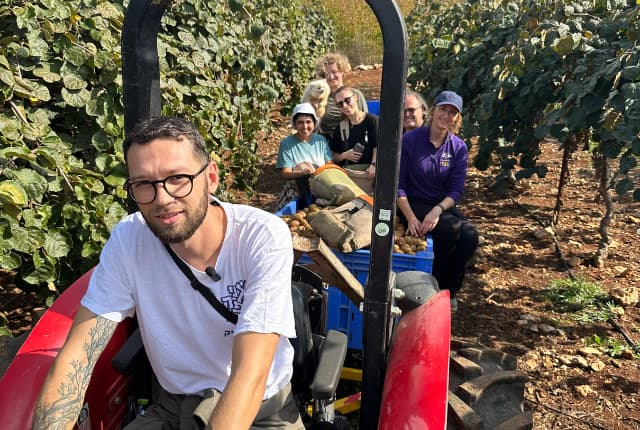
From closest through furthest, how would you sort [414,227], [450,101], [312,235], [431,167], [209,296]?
[209,296] → [312,235] → [414,227] → [450,101] → [431,167]

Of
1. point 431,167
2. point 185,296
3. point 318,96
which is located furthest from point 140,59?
point 318,96

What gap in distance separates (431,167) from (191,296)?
7.99 feet

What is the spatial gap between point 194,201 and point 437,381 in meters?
0.83

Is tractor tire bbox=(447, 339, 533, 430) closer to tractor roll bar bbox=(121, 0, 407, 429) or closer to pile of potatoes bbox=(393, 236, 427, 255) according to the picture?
tractor roll bar bbox=(121, 0, 407, 429)

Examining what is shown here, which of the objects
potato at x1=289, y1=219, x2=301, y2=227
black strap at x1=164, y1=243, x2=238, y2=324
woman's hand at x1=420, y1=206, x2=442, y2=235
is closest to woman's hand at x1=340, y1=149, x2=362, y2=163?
woman's hand at x1=420, y1=206, x2=442, y2=235

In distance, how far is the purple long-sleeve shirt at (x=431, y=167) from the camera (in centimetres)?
369

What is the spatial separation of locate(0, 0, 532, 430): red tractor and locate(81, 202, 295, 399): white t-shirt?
0.61 ft

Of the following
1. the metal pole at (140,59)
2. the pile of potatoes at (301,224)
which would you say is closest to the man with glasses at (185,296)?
the metal pole at (140,59)

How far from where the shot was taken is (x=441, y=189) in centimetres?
376

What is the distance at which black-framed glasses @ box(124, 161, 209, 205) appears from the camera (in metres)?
1.47

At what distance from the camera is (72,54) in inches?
109

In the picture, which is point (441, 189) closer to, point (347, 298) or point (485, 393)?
point (347, 298)

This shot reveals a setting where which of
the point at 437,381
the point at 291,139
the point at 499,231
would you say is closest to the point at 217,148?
the point at 291,139

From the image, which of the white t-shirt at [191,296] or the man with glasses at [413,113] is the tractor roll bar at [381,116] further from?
the man with glasses at [413,113]
